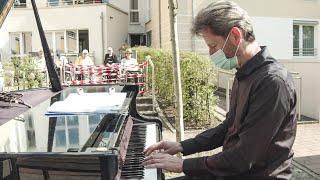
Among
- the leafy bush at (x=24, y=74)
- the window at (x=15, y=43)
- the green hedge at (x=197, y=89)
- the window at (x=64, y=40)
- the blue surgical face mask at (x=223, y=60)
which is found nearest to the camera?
the blue surgical face mask at (x=223, y=60)

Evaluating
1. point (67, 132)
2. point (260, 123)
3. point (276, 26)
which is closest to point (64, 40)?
point (276, 26)

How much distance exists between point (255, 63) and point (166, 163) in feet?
2.51

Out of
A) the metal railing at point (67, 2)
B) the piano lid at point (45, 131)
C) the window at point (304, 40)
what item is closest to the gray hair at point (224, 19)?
the piano lid at point (45, 131)

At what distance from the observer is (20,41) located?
27859 mm

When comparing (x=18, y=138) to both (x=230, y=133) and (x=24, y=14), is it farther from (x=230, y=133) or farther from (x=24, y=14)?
(x=24, y=14)

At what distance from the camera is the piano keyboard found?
303 centimetres

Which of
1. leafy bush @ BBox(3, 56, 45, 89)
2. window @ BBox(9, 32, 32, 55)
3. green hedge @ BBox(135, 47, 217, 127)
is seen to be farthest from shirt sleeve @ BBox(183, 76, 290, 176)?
window @ BBox(9, 32, 32, 55)

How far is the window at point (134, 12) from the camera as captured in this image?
31.4 metres

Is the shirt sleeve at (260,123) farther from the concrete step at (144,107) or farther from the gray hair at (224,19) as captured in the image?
the concrete step at (144,107)

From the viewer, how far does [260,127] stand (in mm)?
2584

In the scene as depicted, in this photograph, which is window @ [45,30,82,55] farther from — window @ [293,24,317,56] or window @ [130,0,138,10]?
window @ [293,24,317,56]

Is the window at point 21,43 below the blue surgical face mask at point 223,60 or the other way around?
the other way around

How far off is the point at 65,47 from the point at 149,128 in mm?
24624

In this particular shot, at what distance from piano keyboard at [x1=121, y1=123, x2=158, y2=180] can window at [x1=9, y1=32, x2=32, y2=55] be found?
24896 mm
